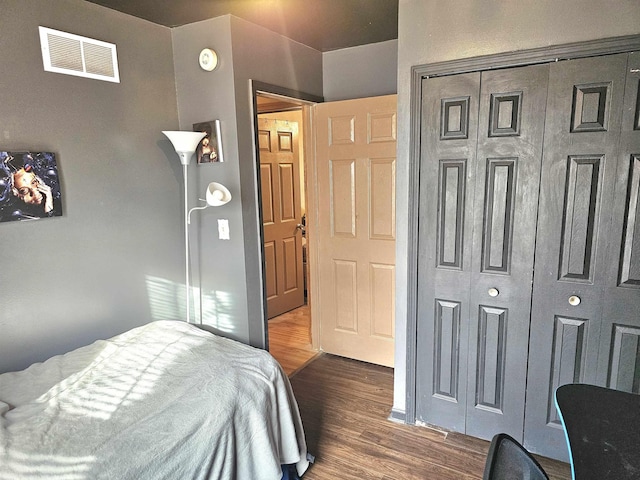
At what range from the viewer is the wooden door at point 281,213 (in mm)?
4047

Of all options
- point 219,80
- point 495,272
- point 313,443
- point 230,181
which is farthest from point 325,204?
point 313,443

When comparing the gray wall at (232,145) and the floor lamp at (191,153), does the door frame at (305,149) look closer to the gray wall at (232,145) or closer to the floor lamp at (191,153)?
the gray wall at (232,145)

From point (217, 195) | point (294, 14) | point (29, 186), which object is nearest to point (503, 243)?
point (217, 195)

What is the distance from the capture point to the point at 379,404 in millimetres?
2703

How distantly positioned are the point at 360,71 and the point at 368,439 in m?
2.46

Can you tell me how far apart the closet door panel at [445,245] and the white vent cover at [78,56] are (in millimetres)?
1665

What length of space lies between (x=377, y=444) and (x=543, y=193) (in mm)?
1566

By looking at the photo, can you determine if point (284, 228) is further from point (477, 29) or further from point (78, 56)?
point (477, 29)

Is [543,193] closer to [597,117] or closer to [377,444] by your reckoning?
[597,117]

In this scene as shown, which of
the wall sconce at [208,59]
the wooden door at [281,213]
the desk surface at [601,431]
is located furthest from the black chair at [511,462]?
the wooden door at [281,213]

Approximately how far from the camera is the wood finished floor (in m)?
2.09

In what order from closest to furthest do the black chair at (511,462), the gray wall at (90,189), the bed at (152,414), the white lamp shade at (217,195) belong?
the black chair at (511,462) → the bed at (152,414) → the gray wall at (90,189) → the white lamp shade at (217,195)

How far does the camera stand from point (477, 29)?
196 cm

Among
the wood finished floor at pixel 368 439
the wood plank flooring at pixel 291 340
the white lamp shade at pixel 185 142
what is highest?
the white lamp shade at pixel 185 142
